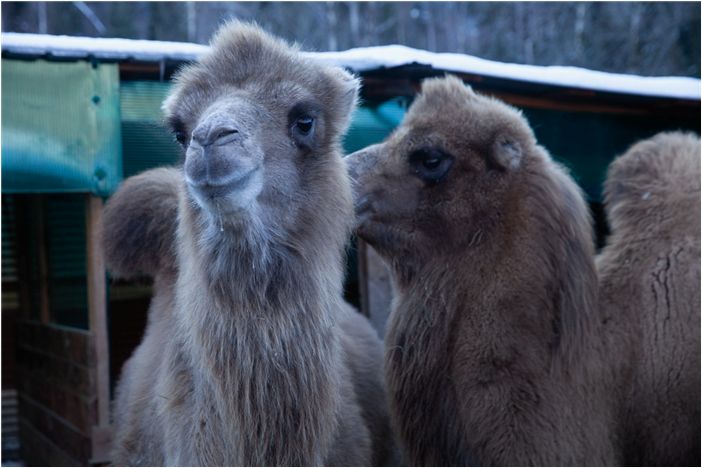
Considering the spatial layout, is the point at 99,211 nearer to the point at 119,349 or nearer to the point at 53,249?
the point at 53,249

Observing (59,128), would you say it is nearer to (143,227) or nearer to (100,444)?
(143,227)

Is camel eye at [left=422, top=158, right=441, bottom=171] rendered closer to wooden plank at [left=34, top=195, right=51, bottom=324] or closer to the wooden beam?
the wooden beam

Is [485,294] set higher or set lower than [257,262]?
lower

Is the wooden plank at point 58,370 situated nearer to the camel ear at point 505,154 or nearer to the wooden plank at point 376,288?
the wooden plank at point 376,288

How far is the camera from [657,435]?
146 inches

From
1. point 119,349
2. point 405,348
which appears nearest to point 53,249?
point 119,349

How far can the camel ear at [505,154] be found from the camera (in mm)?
3742

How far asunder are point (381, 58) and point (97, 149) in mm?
A: 1771

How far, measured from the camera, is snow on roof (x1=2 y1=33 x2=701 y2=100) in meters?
4.66

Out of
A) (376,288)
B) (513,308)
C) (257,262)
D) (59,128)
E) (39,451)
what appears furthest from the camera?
(39,451)

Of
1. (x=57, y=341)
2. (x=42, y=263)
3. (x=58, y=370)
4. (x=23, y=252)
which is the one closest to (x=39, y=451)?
(x=58, y=370)

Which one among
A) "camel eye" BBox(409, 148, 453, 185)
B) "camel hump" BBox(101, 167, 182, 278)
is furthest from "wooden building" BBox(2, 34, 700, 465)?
"camel eye" BBox(409, 148, 453, 185)

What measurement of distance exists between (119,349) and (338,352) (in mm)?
4607

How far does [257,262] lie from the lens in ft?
9.30
